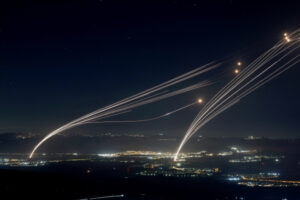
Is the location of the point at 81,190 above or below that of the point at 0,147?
below

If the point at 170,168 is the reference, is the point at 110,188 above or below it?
below

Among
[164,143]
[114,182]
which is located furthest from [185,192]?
[164,143]

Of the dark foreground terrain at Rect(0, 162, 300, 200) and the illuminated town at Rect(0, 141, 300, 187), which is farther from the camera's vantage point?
the illuminated town at Rect(0, 141, 300, 187)

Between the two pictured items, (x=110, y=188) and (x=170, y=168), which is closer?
(x=110, y=188)

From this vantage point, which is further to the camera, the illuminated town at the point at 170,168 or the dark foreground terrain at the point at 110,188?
the illuminated town at the point at 170,168

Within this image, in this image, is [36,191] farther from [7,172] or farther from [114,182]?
[114,182]

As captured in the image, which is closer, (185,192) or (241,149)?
(185,192)

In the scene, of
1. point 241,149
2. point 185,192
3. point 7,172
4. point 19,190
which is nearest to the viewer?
point 19,190

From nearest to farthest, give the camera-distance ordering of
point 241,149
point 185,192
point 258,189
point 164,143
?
point 185,192
point 258,189
point 164,143
point 241,149
